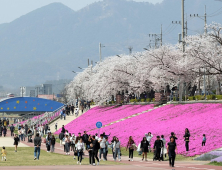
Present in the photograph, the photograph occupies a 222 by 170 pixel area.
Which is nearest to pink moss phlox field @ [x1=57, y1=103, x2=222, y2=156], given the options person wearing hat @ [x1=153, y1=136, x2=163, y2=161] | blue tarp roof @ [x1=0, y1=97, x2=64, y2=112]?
person wearing hat @ [x1=153, y1=136, x2=163, y2=161]

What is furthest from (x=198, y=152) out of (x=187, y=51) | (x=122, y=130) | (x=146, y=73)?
(x=146, y=73)

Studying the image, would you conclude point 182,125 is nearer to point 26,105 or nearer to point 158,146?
point 158,146

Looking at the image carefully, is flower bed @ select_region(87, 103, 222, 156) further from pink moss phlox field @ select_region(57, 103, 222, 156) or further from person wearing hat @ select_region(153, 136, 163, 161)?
person wearing hat @ select_region(153, 136, 163, 161)

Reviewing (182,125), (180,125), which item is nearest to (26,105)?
(180,125)

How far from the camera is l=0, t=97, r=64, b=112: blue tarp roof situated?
396 ft

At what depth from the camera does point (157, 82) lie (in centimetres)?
8044

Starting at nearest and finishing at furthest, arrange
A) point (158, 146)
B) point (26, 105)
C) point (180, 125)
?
point (158, 146) < point (180, 125) < point (26, 105)

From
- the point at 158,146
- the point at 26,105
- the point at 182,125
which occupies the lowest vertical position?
the point at 158,146

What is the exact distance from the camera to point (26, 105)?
123m

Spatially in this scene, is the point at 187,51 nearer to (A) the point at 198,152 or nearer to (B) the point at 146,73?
(B) the point at 146,73

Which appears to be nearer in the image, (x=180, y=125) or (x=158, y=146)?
(x=158, y=146)

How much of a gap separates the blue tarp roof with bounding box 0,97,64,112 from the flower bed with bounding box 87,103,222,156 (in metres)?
59.3

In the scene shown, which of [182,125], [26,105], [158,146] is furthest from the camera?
[26,105]

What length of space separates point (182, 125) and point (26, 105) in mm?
77570
